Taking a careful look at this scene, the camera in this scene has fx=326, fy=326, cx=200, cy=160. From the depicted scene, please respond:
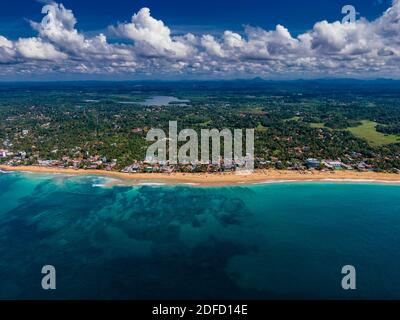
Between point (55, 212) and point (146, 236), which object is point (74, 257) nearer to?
point (146, 236)

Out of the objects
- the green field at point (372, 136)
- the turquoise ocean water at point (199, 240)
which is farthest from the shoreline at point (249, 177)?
the green field at point (372, 136)

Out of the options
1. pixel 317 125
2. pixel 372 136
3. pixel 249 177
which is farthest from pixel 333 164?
pixel 317 125

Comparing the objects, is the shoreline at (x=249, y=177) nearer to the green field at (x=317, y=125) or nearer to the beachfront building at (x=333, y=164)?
the beachfront building at (x=333, y=164)

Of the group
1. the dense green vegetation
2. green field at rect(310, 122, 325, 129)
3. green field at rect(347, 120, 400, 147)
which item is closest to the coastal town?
the dense green vegetation

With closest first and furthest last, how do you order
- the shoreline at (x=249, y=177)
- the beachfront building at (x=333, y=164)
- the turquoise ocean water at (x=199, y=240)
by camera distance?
the turquoise ocean water at (x=199, y=240) < the shoreline at (x=249, y=177) < the beachfront building at (x=333, y=164)

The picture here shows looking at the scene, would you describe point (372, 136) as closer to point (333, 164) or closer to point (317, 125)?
point (317, 125)

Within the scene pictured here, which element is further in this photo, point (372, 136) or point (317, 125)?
point (317, 125)
